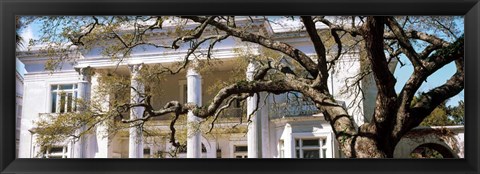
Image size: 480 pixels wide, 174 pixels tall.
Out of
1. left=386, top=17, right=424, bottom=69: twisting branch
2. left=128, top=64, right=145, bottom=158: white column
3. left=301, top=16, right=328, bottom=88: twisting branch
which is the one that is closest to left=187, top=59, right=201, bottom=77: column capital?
left=128, top=64, right=145, bottom=158: white column

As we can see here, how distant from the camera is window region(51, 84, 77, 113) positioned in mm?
4425

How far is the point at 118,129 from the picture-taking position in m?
4.40

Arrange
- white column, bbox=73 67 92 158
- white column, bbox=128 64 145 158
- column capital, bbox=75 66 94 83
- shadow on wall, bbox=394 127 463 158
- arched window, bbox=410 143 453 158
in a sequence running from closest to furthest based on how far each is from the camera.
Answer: shadow on wall, bbox=394 127 463 158 < arched window, bbox=410 143 453 158 < white column, bbox=73 67 92 158 < column capital, bbox=75 66 94 83 < white column, bbox=128 64 145 158

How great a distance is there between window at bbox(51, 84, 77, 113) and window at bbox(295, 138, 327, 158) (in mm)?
1690

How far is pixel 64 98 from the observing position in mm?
4570

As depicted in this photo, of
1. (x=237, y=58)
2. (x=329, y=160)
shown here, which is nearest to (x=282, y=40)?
(x=237, y=58)

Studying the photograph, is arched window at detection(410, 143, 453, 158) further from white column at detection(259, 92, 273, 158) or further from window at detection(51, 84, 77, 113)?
window at detection(51, 84, 77, 113)
